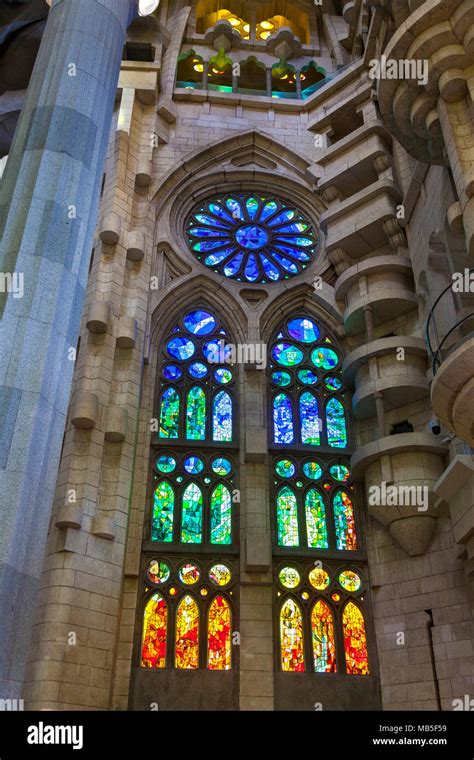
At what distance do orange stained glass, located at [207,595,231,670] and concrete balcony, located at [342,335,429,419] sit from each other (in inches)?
187

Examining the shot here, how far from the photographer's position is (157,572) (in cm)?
1257

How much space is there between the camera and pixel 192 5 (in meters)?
21.8

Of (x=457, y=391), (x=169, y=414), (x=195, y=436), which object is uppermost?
(x=169, y=414)

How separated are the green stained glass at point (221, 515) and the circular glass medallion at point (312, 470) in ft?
5.48

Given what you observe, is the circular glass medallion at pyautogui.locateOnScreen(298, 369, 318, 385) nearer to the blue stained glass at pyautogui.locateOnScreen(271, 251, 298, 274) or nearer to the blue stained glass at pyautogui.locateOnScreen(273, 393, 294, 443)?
the blue stained glass at pyautogui.locateOnScreen(273, 393, 294, 443)

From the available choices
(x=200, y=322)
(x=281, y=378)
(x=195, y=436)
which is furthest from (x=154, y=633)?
(x=200, y=322)

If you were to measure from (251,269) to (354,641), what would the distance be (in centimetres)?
864

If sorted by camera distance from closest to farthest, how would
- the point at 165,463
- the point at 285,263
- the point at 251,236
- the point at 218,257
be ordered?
1. the point at 165,463
2. the point at 218,257
3. the point at 285,263
4. the point at 251,236

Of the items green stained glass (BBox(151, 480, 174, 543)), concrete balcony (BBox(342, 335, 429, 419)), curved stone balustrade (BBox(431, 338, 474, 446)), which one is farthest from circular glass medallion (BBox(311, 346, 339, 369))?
curved stone balustrade (BBox(431, 338, 474, 446))

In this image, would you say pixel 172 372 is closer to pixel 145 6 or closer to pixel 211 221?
pixel 211 221

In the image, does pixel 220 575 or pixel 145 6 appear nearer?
pixel 145 6

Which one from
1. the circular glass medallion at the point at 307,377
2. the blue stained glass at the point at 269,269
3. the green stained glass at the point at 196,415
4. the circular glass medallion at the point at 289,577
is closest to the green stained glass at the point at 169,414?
the green stained glass at the point at 196,415
